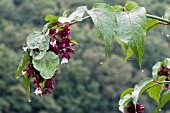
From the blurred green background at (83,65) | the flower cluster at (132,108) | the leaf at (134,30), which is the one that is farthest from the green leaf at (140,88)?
the blurred green background at (83,65)

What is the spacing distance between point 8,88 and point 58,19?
17.4 meters

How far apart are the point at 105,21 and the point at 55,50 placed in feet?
0.27

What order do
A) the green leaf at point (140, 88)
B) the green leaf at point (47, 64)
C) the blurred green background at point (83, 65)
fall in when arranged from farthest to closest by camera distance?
1. the blurred green background at point (83, 65)
2. the green leaf at point (140, 88)
3. the green leaf at point (47, 64)

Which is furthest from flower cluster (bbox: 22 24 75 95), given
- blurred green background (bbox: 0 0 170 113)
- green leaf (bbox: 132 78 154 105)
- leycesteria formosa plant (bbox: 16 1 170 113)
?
blurred green background (bbox: 0 0 170 113)

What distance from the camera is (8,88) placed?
1767 cm

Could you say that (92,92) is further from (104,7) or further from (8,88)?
(104,7)

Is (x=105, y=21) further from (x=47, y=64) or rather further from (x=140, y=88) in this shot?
(x=140, y=88)

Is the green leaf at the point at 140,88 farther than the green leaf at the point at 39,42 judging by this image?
Yes

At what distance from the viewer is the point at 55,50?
0.59 m

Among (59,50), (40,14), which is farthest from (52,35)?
(40,14)

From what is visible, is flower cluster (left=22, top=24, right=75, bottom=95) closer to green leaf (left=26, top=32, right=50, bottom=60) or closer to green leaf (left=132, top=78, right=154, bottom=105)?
green leaf (left=26, top=32, right=50, bottom=60)

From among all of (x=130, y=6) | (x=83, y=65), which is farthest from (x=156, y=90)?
(x=83, y=65)

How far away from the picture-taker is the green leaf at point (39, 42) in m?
0.57

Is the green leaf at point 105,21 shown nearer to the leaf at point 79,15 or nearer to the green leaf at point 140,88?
the leaf at point 79,15
